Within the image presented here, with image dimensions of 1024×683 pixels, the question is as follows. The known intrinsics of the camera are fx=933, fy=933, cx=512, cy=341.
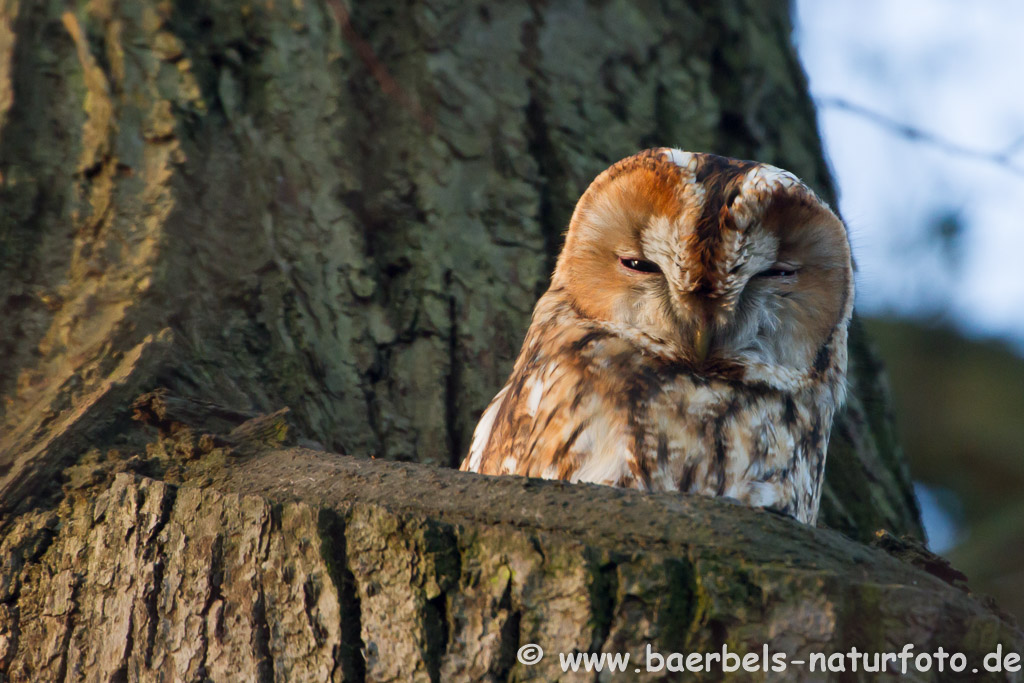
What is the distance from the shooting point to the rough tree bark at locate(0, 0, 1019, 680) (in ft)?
3.80

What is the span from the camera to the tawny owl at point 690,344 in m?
1.74

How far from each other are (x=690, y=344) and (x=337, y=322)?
0.84 meters

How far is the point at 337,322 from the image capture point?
2.18m

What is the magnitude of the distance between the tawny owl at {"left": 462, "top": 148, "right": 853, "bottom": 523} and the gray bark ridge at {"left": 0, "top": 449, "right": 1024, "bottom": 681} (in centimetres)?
53

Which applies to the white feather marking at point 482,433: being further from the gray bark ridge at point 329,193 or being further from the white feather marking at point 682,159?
the white feather marking at point 682,159

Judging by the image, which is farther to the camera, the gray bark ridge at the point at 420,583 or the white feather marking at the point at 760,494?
the white feather marking at the point at 760,494

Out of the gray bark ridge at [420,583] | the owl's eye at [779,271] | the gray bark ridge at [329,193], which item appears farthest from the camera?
the gray bark ridge at [329,193]

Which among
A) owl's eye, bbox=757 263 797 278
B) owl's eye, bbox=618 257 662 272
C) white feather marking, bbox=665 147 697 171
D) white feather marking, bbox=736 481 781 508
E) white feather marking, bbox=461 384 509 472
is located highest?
white feather marking, bbox=665 147 697 171

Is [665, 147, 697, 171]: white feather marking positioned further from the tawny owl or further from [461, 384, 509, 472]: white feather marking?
[461, 384, 509, 472]: white feather marking

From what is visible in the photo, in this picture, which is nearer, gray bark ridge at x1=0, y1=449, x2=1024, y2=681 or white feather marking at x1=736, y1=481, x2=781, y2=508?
gray bark ridge at x1=0, y1=449, x2=1024, y2=681

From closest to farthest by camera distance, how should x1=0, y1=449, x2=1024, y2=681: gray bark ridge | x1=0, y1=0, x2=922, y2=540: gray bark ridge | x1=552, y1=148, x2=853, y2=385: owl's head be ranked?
1. x1=0, y1=449, x2=1024, y2=681: gray bark ridge
2. x1=552, y1=148, x2=853, y2=385: owl's head
3. x1=0, y1=0, x2=922, y2=540: gray bark ridge

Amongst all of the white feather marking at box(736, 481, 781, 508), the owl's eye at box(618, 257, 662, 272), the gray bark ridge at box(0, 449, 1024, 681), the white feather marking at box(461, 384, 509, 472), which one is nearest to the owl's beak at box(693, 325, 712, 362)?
the owl's eye at box(618, 257, 662, 272)

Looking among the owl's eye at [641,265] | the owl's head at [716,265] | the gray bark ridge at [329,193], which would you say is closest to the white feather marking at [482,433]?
the gray bark ridge at [329,193]

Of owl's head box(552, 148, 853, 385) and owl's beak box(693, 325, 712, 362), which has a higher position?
owl's head box(552, 148, 853, 385)
